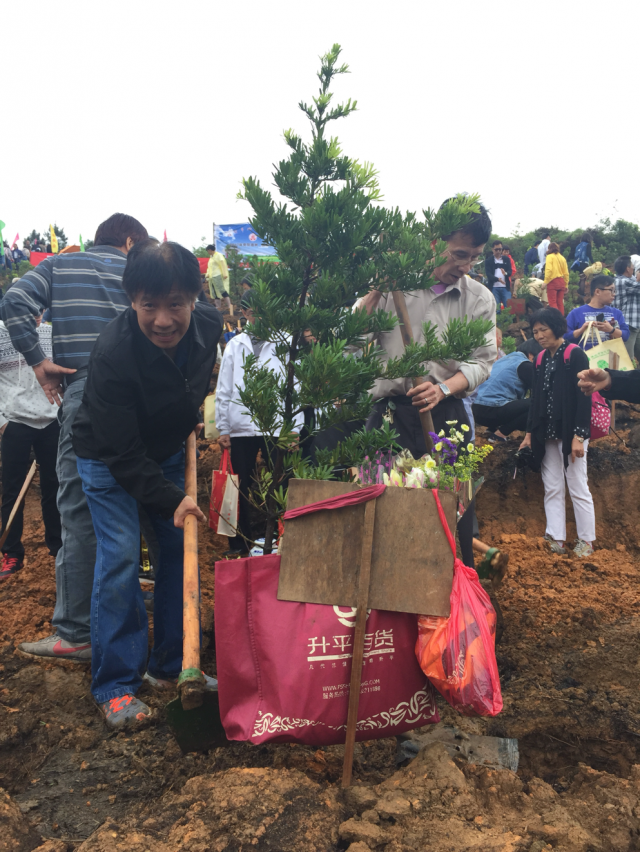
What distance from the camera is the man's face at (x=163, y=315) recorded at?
7.98ft

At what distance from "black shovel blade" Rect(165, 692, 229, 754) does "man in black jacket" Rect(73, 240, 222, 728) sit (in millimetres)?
380

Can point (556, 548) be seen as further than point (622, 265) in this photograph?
No

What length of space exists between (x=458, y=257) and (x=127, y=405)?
179 cm

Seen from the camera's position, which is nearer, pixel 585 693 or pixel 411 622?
pixel 411 622

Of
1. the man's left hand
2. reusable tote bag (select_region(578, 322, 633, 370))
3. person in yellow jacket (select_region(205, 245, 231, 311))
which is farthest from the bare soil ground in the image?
person in yellow jacket (select_region(205, 245, 231, 311))

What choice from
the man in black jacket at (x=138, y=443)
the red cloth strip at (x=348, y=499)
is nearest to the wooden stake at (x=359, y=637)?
the red cloth strip at (x=348, y=499)

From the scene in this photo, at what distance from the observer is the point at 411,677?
214 cm

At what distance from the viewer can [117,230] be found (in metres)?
3.30

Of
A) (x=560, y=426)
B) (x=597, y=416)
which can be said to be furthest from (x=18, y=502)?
(x=597, y=416)

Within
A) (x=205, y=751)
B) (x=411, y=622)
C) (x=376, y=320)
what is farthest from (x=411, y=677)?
(x=376, y=320)

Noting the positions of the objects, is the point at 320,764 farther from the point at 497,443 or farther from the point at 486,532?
the point at 497,443

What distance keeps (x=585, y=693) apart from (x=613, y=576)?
6.64ft

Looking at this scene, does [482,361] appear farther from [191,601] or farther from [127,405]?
[191,601]

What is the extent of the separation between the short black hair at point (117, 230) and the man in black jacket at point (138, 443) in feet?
2.78
